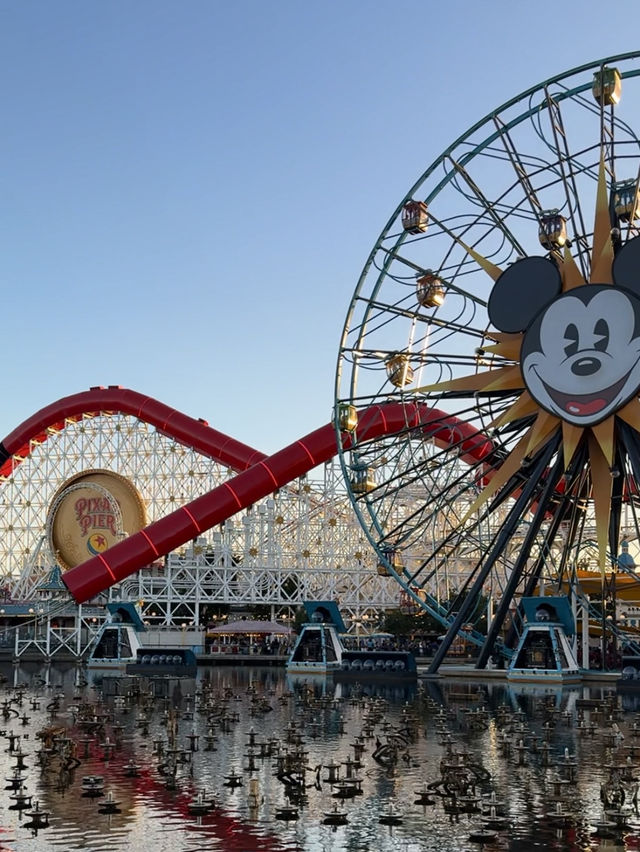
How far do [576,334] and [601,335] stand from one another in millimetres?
763

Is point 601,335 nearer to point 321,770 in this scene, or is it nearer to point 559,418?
point 559,418

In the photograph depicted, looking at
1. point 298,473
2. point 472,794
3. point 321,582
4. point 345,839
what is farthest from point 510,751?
point 321,582

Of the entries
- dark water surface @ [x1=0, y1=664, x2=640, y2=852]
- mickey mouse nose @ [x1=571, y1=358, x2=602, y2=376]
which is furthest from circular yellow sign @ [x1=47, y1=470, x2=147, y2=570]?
mickey mouse nose @ [x1=571, y1=358, x2=602, y2=376]

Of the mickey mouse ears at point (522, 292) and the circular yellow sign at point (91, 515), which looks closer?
the mickey mouse ears at point (522, 292)

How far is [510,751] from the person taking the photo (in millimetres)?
21453

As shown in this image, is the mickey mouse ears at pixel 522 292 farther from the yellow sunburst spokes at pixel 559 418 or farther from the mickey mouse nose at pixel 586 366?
the mickey mouse nose at pixel 586 366

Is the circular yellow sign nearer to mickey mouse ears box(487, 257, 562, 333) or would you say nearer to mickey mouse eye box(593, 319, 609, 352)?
mickey mouse ears box(487, 257, 562, 333)

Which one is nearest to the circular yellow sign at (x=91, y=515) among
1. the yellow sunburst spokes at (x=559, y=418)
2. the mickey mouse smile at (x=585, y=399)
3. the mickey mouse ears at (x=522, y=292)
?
the yellow sunburst spokes at (x=559, y=418)

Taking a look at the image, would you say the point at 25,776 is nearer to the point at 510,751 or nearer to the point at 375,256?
the point at 510,751

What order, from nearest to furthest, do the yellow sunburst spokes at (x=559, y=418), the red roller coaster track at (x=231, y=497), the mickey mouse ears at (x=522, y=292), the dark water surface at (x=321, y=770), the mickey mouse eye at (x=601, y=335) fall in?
the dark water surface at (x=321, y=770) → the yellow sunburst spokes at (x=559, y=418) → the mickey mouse eye at (x=601, y=335) → the mickey mouse ears at (x=522, y=292) → the red roller coaster track at (x=231, y=497)

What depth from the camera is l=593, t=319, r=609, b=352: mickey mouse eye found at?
31.1 metres

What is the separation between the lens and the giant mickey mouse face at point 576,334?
30594 mm

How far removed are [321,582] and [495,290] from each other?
35.6m

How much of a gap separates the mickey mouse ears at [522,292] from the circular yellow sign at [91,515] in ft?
127
